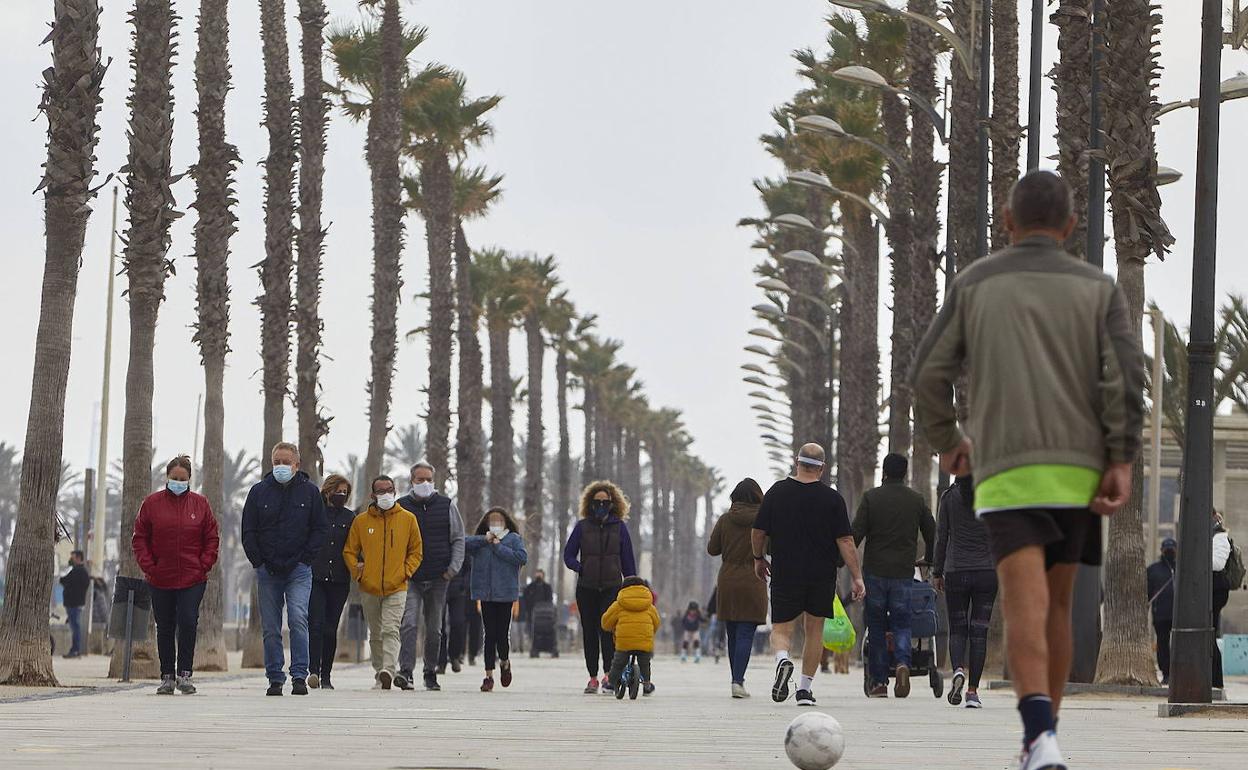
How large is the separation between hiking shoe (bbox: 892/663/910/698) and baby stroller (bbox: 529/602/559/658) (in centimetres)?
2523

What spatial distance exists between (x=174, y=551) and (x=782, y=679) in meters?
4.75

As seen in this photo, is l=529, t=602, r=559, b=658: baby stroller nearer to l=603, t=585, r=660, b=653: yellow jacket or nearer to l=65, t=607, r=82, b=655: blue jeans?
l=65, t=607, r=82, b=655: blue jeans

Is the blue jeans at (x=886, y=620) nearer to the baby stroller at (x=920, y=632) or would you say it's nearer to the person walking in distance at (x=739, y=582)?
the baby stroller at (x=920, y=632)

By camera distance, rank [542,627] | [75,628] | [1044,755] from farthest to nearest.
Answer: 1. [542,627]
2. [75,628]
3. [1044,755]

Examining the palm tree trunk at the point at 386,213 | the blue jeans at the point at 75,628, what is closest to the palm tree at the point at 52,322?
the blue jeans at the point at 75,628

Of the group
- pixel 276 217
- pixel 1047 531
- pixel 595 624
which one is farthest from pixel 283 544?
pixel 276 217

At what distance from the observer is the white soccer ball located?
818 centimetres

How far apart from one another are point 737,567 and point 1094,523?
10.7 m

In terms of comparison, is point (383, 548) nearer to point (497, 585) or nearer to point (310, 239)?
point (497, 585)

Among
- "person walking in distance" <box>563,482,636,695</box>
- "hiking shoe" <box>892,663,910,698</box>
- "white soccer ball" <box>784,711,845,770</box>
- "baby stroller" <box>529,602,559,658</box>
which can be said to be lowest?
"baby stroller" <box>529,602,559,658</box>

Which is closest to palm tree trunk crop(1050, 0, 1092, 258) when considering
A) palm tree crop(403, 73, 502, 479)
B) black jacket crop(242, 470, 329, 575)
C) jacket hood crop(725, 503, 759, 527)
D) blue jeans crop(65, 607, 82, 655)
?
jacket hood crop(725, 503, 759, 527)

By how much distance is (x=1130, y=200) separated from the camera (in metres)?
20.4

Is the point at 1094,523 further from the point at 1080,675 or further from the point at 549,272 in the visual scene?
the point at 549,272

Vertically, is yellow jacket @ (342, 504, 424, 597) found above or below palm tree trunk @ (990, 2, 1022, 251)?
below
